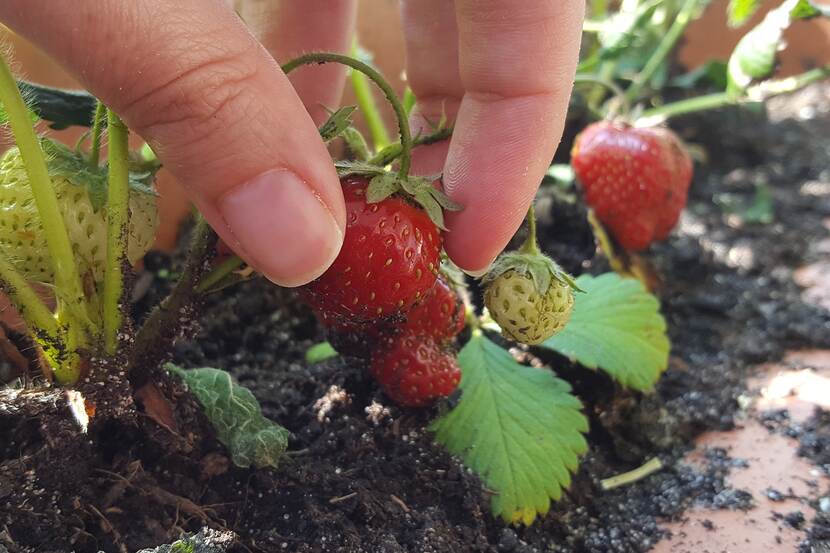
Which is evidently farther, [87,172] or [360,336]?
[360,336]

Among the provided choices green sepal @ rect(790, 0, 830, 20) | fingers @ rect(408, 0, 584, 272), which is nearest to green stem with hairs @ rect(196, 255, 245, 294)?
fingers @ rect(408, 0, 584, 272)

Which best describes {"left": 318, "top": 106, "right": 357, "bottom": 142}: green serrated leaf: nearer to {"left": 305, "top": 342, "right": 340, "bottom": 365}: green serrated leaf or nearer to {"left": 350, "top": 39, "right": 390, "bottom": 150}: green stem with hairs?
{"left": 305, "top": 342, "right": 340, "bottom": 365}: green serrated leaf

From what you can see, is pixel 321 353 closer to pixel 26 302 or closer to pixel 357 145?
pixel 357 145

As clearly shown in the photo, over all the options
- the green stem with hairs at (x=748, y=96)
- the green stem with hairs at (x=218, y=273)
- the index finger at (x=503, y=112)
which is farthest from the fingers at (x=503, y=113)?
the green stem with hairs at (x=748, y=96)

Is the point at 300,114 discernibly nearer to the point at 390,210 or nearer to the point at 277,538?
the point at 390,210

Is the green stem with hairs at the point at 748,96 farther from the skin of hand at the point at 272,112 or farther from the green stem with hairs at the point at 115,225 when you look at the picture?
the green stem with hairs at the point at 115,225

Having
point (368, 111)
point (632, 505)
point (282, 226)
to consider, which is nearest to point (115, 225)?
point (282, 226)

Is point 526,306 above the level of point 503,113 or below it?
below
